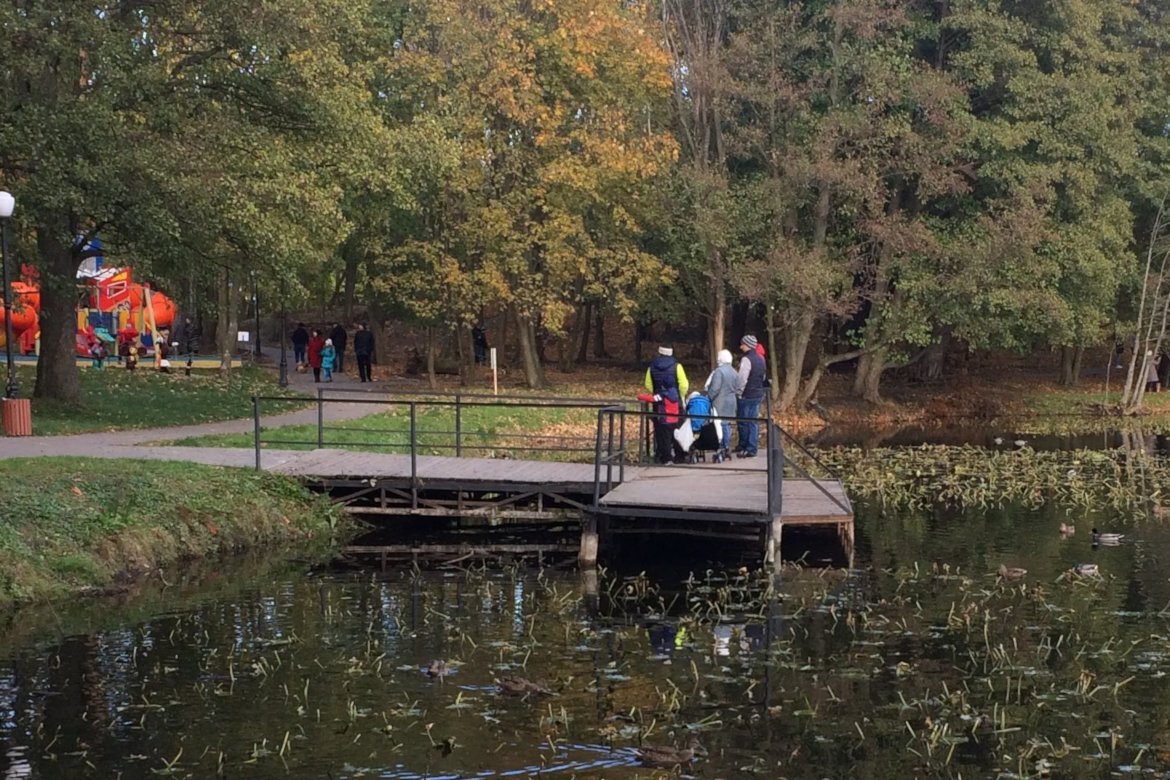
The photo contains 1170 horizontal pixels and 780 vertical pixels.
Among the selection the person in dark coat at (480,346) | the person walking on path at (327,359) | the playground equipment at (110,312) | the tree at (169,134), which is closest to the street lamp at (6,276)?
the tree at (169,134)

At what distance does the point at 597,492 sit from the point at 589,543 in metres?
0.77

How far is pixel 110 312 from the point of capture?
1981 inches

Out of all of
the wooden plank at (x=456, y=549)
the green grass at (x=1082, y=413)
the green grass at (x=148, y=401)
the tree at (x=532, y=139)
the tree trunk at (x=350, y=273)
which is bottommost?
the wooden plank at (x=456, y=549)

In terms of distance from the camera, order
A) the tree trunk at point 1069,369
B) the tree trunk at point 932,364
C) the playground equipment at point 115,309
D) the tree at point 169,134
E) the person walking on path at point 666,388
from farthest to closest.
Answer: the tree trunk at point 1069,369
the tree trunk at point 932,364
the playground equipment at point 115,309
the tree at point 169,134
the person walking on path at point 666,388

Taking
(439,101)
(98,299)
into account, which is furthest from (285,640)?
(98,299)

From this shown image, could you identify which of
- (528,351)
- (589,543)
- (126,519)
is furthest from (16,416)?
Answer: (528,351)

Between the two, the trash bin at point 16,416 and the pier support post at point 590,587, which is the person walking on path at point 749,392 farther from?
the trash bin at point 16,416

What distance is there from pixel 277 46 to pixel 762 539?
13209 mm

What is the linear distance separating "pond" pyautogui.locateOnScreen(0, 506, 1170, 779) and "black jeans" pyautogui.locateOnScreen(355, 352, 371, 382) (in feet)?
77.0

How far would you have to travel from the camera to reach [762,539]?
56.4ft

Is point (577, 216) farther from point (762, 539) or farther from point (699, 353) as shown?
point (762, 539)

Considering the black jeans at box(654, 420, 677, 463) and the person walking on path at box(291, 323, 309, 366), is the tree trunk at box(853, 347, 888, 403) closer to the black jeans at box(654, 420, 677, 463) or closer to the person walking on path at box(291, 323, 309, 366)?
the person walking on path at box(291, 323, 309, 366)

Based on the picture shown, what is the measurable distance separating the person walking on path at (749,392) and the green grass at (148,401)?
669 cm

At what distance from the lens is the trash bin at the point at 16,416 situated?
21.2m
